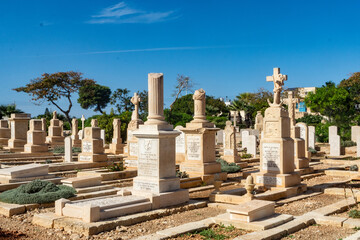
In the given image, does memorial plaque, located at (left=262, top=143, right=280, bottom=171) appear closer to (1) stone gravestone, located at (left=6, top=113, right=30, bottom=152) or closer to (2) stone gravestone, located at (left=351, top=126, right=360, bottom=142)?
(1) stone gravestone, located at (left=6, top=113, right=30, bottom=152)

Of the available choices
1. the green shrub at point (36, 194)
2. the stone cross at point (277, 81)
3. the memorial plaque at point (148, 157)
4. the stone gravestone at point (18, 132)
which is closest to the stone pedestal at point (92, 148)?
the green shrub at point (36, 194)

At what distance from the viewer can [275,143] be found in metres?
11.1

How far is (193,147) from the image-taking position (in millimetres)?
13375

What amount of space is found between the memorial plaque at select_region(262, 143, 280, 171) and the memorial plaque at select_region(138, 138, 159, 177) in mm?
4048

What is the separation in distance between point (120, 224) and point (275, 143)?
5748 millimetres

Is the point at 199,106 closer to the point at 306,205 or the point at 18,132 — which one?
the point at 306,205

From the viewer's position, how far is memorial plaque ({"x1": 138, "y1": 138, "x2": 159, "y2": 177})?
8.76 metres

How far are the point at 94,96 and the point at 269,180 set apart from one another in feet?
173

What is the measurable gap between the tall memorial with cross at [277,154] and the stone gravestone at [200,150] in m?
2.09

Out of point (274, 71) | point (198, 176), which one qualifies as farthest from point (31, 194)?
point (274, 71)

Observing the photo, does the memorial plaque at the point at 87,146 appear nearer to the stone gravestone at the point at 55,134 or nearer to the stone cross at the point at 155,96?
the stone cross at the point at 155,96

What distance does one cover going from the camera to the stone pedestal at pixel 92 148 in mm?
16969

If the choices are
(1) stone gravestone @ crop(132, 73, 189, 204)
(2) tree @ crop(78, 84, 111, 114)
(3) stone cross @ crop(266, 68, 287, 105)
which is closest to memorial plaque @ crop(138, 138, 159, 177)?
(1) stone gravestone @ crop(132, 73, 189, 204)

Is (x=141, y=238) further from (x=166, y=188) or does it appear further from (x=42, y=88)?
(x=42, y=88)
